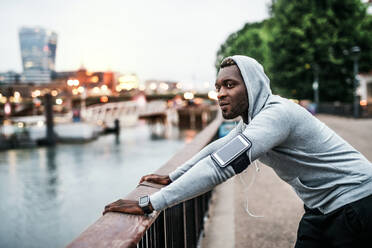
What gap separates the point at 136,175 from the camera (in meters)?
14.5

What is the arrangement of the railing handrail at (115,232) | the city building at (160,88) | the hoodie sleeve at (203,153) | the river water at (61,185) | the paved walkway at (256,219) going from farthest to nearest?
the city building at (160,88), the river water at (61,185), the paved walkway at (256,219), the hoodie sleeve at (203,153), the railing handrail at (115,232)

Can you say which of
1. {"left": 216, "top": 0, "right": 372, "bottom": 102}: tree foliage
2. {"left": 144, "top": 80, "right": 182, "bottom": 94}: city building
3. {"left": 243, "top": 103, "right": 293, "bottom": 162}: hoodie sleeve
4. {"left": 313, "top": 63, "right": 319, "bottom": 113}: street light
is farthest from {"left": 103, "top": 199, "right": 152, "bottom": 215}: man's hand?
{"left": 144, "top": 80, "right": 182, "bottom": 94}: city building

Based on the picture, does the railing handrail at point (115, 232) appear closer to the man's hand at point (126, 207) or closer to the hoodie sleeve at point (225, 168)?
the man's hand at point (126, 207)

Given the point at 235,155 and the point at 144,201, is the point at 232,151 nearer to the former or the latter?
the point at 235,155

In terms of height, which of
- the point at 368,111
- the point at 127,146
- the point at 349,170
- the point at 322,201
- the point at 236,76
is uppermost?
the point at 236,76

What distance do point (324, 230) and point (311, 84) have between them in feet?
108

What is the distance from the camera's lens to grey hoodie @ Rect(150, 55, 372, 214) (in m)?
1.49

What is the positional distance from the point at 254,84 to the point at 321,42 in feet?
97.4

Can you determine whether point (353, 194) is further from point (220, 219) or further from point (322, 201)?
point (220, 219)

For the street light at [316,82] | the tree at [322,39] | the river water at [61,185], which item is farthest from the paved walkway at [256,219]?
the tree at [322,39]

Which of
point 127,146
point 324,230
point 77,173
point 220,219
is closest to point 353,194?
point 324,230

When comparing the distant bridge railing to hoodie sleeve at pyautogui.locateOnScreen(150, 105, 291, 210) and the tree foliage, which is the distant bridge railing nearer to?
the tree foliage

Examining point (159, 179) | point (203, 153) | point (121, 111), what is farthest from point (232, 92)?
point (121, 111)

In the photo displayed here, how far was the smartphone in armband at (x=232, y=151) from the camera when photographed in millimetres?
1461
